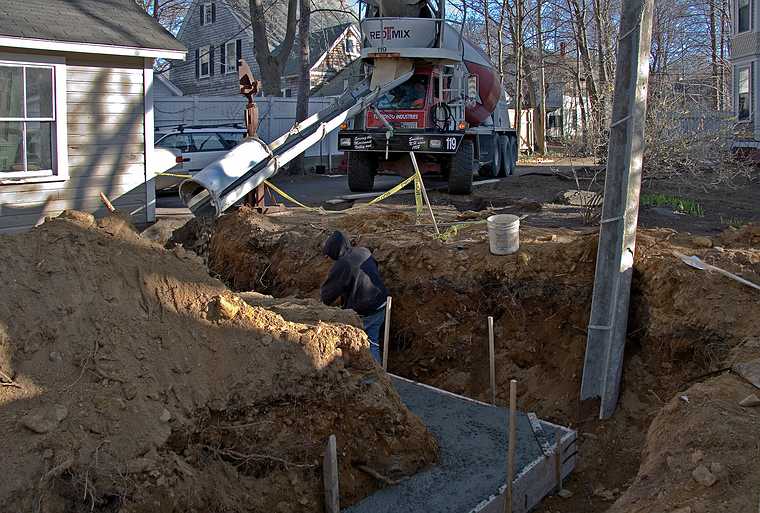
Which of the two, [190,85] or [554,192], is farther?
[190,85]

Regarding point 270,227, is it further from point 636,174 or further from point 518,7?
point 518,7

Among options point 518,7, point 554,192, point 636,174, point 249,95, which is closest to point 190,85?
point 518,7

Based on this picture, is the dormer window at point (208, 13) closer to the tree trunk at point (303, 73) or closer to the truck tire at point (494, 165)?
the tree trunk at point (303, 73)

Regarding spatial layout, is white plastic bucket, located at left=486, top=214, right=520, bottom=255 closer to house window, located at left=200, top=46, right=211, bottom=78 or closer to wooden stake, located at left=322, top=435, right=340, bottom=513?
wooden stake, located at left=322, top=435, right=340, bottom=513

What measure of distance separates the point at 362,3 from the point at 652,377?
40.1 ft

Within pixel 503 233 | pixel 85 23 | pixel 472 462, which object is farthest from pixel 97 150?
pixel 472 462

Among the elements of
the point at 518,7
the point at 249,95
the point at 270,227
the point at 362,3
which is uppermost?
the point at 518,7

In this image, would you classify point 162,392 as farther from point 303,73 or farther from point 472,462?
point 303,73

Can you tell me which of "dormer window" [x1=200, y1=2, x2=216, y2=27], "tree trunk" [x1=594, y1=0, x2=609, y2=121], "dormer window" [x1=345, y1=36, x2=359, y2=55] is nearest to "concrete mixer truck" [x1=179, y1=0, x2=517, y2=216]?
"tree trunk" [x1=594, y1=0, x2=609, y2=121]

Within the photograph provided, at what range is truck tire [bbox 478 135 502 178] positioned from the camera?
2058 centimetres

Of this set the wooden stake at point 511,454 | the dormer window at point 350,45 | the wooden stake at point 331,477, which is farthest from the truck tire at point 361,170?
the dormer window at point 350,45

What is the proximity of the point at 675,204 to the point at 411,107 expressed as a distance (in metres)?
5.79

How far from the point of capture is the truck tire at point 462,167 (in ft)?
54.2

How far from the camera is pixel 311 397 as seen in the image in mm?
5648
